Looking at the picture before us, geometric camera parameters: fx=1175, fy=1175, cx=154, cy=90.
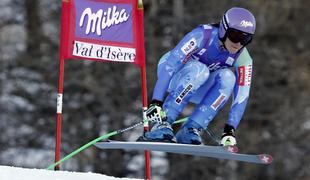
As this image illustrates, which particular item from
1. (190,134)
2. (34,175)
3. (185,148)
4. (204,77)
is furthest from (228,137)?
(34,175)

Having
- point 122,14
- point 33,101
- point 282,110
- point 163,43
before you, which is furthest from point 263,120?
point 122,14

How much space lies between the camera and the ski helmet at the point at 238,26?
10.3 metres

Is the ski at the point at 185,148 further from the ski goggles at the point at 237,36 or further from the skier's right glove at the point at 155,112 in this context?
the ski goggles at the point at 237,36

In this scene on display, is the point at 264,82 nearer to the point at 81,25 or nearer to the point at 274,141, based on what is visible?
the point at 274,141

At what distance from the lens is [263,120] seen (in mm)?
23453

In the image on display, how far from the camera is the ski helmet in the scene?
10305 mm

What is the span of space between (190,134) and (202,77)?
1.91 feet

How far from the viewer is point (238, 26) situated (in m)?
10.3

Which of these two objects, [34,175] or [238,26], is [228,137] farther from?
[34,175]

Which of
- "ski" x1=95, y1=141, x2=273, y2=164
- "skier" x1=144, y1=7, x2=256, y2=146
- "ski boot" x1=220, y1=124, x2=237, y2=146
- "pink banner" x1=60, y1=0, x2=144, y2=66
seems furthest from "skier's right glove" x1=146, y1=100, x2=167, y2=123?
"pink banner" x1=60, y1=0, x2=144, y2=66

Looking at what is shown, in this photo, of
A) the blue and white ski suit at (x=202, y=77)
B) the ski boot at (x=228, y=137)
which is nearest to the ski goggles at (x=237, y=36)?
the blue and white ski suit at (x=202, y=77)

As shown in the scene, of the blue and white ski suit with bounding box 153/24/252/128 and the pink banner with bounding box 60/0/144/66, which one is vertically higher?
the pink banner with bounding box 60/0/144/66

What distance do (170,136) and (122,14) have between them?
1.52 meters

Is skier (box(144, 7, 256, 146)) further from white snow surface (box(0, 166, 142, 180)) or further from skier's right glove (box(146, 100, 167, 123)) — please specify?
white snow surface (box(0, 166, 142, 180))
